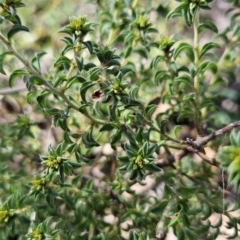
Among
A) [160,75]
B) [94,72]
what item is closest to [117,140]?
[94,72]

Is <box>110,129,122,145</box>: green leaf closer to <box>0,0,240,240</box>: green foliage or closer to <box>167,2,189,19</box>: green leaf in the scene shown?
<box>0,0,240,240</box>: green foliage

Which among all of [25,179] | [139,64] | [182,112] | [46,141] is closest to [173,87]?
[182,112]

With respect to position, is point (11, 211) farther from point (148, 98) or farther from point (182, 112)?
point (148, 98)

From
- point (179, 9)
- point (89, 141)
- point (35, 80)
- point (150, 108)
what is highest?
point (179, 9)

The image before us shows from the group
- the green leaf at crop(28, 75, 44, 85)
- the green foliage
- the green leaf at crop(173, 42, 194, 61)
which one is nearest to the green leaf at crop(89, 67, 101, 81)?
the green foliage

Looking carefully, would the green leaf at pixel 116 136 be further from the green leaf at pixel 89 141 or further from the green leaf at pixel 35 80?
the green leaf at pixel 35 80

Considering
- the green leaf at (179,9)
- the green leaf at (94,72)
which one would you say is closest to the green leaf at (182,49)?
the green leaf at (179,9)

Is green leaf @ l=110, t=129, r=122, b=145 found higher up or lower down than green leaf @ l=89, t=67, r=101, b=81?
lower down

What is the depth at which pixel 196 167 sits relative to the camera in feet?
6.98

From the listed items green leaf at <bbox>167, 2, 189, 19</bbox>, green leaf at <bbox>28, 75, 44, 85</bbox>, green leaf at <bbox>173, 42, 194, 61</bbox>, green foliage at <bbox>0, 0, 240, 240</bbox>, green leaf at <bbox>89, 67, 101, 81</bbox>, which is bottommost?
green foliage at <bbox>0, 0, 240, 240</bbox>

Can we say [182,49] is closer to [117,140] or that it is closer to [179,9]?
[179,9]

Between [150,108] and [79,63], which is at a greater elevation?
[79,63]

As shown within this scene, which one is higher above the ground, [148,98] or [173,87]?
[173,87]

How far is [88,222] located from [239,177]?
2.90 ft
